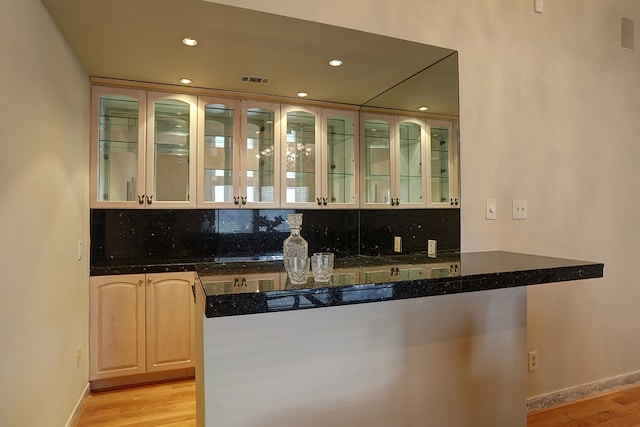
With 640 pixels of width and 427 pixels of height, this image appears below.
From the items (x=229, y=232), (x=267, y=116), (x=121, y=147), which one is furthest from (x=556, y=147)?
(x=121, y=147)

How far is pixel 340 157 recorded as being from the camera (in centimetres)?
364

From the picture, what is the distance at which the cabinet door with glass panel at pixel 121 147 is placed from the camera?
9.62ft

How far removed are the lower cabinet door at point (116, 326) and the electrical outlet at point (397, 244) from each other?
199 centimetres

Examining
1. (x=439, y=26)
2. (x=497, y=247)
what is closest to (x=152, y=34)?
(x=439, y=26)

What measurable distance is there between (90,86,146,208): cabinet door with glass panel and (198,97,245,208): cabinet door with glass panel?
493 mm

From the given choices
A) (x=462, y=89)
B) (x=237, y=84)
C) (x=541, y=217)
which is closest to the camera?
(x=462, y=89)

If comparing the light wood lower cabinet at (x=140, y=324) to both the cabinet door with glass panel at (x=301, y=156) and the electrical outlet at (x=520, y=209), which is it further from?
the electrical outlet at (x=520, y=209)

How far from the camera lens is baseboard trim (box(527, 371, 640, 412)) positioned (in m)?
2.46

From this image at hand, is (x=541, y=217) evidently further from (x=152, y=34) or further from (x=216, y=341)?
(x=152, y=34)

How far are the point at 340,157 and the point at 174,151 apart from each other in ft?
4.95

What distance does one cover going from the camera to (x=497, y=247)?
2359mm

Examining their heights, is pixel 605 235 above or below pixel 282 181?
below

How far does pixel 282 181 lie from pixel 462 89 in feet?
5.54

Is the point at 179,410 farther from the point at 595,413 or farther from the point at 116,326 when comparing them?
the point at 595,413
